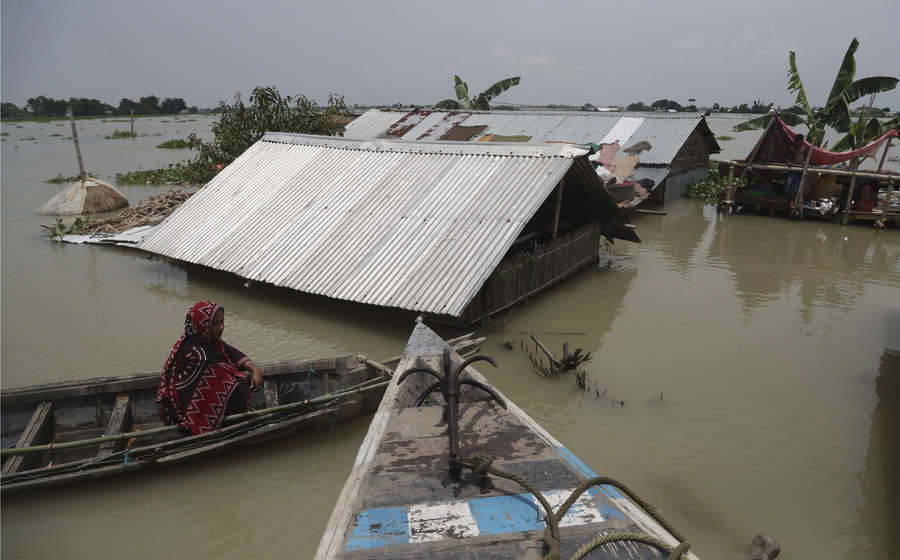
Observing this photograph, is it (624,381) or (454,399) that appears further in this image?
(624,381)

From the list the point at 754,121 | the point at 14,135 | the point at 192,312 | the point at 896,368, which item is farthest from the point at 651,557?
the point at 14,135

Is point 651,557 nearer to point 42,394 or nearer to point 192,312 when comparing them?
point 192,312

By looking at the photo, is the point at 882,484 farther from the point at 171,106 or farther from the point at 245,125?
the point at 171,106

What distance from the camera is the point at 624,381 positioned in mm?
7375

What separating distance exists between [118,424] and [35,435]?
0.72 m

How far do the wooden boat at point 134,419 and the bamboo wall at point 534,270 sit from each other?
2583mm

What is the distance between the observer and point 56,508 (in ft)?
16.8

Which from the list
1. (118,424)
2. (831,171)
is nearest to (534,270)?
(118,424)

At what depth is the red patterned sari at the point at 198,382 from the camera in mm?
5254

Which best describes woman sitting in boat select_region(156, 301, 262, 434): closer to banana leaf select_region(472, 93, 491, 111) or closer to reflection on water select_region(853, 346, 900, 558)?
reflection on water select_region(853, 346, 900, 558)

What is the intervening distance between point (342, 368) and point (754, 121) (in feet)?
65.5

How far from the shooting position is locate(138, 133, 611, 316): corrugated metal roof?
821 cm

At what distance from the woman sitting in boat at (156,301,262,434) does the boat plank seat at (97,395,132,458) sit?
55 centimetres

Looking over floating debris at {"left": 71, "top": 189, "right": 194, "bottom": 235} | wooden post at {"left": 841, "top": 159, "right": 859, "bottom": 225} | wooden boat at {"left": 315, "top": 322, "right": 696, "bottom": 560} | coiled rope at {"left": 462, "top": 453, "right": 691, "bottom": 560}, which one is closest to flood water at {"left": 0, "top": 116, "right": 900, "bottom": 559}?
floating debris at {"left": 71, "top": 189, "right": 194, "bottom": 235}
